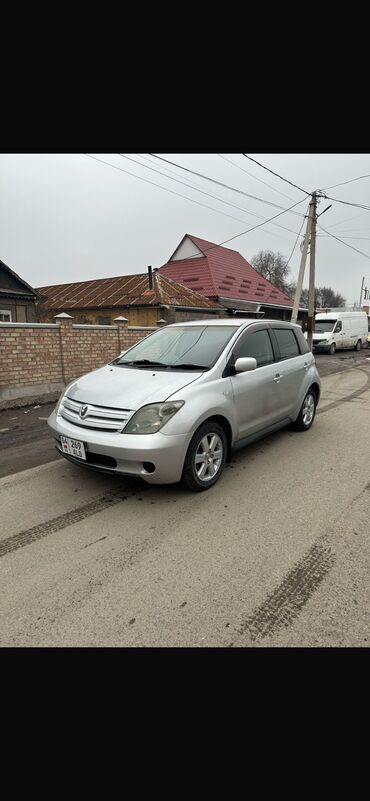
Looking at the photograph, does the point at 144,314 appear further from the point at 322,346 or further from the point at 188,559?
the point at 188,559

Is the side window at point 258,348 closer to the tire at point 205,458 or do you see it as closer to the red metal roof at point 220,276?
the tire at point 205,458

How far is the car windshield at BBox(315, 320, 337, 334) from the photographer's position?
21.2m

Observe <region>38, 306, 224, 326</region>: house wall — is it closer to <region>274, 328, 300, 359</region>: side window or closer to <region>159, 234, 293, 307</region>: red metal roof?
<region>159, 234, 293, 307</region>: red metal roof

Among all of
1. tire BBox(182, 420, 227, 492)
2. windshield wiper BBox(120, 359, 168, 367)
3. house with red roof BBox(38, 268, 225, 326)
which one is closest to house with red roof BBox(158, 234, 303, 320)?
house with red roof BBox(38, 268, 225, 326)

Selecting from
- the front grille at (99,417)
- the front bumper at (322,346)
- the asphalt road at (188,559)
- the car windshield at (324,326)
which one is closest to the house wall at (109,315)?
the front bumper at (322,346)

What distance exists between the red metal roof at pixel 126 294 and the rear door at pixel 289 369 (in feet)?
39.8

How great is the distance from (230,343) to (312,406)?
2274 mm

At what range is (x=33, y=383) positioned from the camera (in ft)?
25.5

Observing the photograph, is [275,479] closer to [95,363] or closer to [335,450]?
[335,450]

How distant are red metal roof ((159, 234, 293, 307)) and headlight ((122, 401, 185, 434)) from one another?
18.1m

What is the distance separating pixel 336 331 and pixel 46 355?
1723 cm

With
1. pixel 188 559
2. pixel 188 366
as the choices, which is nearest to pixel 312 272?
pixel 188 366

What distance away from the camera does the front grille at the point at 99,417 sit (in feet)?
10.5

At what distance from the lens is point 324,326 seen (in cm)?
2139
